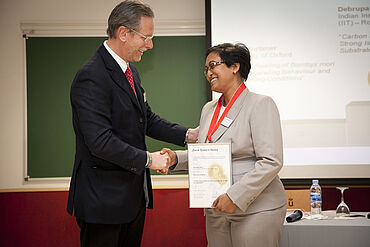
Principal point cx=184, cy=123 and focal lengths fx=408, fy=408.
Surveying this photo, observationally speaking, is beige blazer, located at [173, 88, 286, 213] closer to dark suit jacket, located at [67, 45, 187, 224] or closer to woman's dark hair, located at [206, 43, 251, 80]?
woman's dark hair, located at [206, 43, 251, 80]

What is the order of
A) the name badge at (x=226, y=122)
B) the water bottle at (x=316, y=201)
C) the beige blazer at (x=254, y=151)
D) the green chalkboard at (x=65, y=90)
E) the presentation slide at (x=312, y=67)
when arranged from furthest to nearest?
1. the green chalkboard at (x=65, y=90)
2. the presentation slide at (x=312, y=67)
3. the water bottle at (x=316, y=201)
4. the name badge at (x=226, y=122)
5. the beige blazer at (x=254, y=151)

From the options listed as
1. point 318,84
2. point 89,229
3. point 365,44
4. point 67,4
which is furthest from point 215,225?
point 67,4

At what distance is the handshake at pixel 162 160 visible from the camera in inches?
92.1

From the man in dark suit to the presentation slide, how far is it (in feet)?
6.38

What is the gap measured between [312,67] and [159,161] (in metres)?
2.34

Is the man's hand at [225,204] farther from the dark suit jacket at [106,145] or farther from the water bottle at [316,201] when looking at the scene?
the water bottle at [316,201]

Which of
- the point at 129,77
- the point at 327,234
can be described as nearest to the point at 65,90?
the point at 129,77

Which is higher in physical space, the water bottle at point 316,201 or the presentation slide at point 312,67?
the presentation slide at point 312,67

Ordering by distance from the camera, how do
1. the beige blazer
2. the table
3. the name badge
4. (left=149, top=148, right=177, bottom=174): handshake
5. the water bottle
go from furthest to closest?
the water bottle < the table < (left=149, top=148, right=177, bottom=174): handshake < the name badge < the beige blazer

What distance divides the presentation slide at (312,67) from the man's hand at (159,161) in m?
1.92

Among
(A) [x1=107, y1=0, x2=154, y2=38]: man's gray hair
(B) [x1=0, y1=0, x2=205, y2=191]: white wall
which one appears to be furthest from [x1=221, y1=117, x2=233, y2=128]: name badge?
(B) [x1=0, y1=0, x2=205, y2=191]: white wall

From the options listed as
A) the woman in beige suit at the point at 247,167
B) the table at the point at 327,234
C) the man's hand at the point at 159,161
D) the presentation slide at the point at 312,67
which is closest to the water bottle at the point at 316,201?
the table at the point at 327,234

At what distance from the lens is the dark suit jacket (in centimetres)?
213

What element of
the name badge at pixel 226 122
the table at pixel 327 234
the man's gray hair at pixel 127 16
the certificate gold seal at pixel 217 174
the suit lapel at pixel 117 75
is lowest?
the table at pixel 327 234
